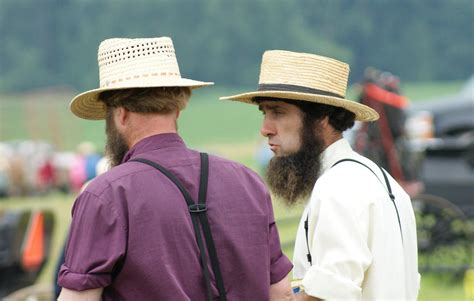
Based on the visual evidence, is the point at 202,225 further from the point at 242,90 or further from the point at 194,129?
the point at 194,129

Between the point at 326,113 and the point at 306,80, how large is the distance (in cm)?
12

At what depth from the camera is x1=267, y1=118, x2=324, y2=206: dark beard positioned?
3.52 meters

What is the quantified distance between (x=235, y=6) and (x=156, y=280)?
46.2 m

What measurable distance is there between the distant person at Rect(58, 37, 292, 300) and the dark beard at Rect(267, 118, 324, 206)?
42cm

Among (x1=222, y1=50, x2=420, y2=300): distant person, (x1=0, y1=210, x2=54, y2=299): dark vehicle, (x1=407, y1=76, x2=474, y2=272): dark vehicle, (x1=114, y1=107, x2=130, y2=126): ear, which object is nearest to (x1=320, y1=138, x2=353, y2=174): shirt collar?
(x1=222, y1=50, x2=420, y2=300): distant person

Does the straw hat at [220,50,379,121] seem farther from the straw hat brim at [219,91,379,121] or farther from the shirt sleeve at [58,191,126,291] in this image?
the shirt sleeve at [58,191,126,291]

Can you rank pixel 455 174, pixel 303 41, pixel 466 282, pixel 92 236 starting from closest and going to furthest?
pixel 92 236 < pixel 466 282 < pixel 455 174 < pixel 303 41

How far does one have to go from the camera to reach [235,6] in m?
48.5

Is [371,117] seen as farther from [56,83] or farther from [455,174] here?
[56,83]

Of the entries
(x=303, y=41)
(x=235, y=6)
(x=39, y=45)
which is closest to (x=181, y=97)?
(x=303, y=41)

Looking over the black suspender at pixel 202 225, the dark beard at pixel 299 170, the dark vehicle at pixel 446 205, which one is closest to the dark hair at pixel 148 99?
the black suspender at pixel 202 225

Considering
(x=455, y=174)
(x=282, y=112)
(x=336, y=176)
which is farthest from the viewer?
(x=455, y=174)

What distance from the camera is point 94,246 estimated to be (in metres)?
2.79

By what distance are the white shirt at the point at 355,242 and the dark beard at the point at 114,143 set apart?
1.97ft
